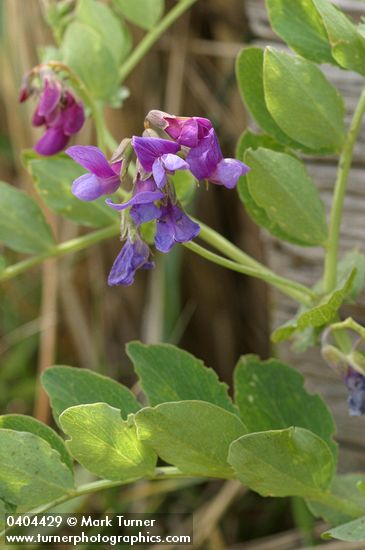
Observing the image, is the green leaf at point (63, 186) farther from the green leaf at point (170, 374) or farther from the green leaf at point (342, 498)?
the green leaf at point (342, 498)

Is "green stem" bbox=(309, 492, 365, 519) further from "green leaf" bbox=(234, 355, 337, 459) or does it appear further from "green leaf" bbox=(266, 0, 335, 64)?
"green leaf" bbox=(266, 0, 335, 64)

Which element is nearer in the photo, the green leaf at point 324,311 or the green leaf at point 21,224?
the green leaf at point 324,311

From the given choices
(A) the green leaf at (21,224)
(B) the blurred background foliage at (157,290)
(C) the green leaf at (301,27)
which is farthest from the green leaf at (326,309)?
(B) the blurred background foliage at (157,290)

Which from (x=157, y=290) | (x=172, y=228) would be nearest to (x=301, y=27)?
(x=172, y=228)

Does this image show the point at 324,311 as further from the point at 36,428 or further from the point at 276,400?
the point at 36,428

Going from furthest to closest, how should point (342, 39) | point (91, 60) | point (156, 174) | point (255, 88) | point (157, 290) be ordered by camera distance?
point (157, 290) → point (91, 60) → point (255, 88) → point (342, 39) → point (156, 174)

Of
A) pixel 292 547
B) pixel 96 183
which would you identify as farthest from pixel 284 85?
pixel 292 547
